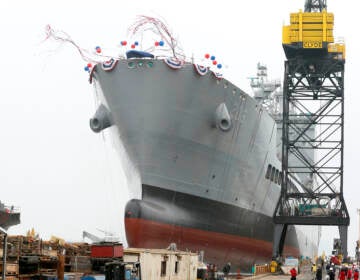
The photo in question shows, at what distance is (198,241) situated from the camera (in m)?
27.0

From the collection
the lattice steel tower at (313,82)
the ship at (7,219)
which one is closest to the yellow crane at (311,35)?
the lattice steel tower at (313,82)

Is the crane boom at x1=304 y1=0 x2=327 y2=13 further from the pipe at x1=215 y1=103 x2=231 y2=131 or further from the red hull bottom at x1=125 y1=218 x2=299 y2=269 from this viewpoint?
the red hull bottom at x1=125 y1=218 x2=299 y2=269

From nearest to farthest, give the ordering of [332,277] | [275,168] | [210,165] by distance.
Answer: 1. [332,277]
2. [210,165]
3. [275,168]

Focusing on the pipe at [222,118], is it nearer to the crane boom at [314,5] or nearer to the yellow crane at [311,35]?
the yellow crane at [311,35]

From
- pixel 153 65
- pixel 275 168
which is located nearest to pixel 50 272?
pixel 153 65

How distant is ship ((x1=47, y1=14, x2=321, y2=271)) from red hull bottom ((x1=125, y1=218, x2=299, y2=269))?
1.6 inches

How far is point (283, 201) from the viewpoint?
112 ft

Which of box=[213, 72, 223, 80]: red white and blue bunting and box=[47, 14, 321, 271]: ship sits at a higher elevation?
box=[213, 72, 223, 80]: red white and blue bunting

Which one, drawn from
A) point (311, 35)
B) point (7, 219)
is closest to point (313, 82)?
point (311, 35)

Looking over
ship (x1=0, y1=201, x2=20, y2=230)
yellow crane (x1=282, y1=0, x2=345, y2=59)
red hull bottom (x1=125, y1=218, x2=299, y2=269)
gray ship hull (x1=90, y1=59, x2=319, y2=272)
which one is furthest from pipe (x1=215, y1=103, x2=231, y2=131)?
ship (x1=0, y1=201, x2=20, y2=230)

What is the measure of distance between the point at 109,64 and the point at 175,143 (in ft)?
14.4

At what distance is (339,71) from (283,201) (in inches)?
301

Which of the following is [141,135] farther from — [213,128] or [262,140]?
[262,140]

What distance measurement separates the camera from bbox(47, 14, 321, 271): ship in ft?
86.4
